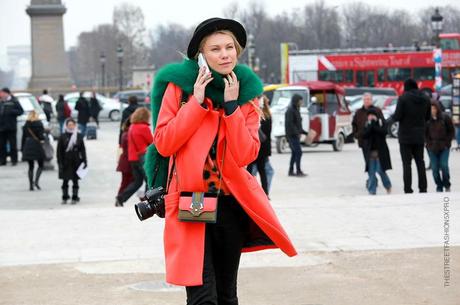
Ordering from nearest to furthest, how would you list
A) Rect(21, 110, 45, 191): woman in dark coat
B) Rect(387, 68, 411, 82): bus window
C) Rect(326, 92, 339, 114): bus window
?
Rect(21, 110, 45, 191): woman in dark coat
Rect(326, 92, 339, 114): bus window
Rect(387, 68, 411, 82): bus window

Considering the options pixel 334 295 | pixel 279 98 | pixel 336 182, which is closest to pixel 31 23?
pixel 279 98

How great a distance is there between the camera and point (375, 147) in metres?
16.8

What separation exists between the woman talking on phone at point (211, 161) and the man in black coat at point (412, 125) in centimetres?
1018

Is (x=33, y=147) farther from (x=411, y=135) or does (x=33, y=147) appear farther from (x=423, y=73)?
(x=423, y=73)

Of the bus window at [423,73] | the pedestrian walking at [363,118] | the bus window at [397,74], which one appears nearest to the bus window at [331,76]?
the bus window at [397,74]

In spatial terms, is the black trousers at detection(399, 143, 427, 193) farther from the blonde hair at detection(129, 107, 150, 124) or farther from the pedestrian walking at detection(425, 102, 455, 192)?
the blonde hair at detection(129, 107, 150, 124)

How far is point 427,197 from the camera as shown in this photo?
1267cm

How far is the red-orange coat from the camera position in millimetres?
5074

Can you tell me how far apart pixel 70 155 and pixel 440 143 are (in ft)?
18.4

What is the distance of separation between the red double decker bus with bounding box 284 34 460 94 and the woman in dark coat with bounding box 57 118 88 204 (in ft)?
128

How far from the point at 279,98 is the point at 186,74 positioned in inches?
1049

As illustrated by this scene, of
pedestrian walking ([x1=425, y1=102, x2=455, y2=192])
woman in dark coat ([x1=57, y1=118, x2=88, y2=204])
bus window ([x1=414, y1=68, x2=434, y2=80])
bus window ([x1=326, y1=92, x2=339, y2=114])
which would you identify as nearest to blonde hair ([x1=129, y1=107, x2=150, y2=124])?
woman in dark coat ([x1=57, y1=118, x2=88, y2=204])

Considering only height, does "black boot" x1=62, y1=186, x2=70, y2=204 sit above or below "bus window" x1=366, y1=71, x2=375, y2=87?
below

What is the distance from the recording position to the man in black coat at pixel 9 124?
24.6 meters
